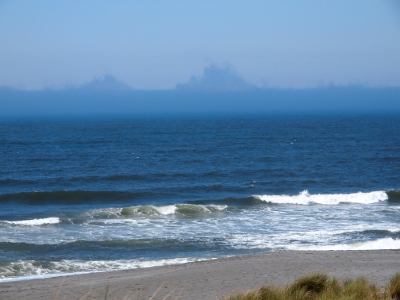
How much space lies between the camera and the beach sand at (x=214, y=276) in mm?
11445

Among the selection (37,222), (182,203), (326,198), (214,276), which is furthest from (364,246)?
(37,222)

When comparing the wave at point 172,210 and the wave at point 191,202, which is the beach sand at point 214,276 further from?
the wave at point 191,202

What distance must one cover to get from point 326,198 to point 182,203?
338 inches

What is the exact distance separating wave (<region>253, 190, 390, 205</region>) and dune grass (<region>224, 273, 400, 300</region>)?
17.9 metres

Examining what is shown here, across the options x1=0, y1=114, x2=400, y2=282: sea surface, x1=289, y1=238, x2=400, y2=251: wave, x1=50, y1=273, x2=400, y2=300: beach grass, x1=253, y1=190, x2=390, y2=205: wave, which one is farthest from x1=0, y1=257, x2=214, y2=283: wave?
x1=253, y1=190, x2=390, y2=205: wave

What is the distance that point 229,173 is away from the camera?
36.6 metres

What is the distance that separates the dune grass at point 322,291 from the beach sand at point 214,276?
1.45 m

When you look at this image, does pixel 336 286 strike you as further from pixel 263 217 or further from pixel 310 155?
pixel 310 155

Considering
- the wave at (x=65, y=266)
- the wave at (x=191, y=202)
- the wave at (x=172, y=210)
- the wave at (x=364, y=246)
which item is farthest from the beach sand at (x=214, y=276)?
the wave at (x=191, y=202)

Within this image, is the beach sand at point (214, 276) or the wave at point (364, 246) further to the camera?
the wave at point (364, 246)

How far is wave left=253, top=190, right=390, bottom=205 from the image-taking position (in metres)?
27.7

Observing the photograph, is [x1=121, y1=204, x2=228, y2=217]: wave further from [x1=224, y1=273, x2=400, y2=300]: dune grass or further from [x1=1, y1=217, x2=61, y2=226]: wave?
[x1=224, y1=273, x2=400, y2=300]: dune grass

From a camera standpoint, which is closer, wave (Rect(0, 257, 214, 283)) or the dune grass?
the dune grass

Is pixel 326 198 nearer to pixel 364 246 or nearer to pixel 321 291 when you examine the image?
pixel 364 246
